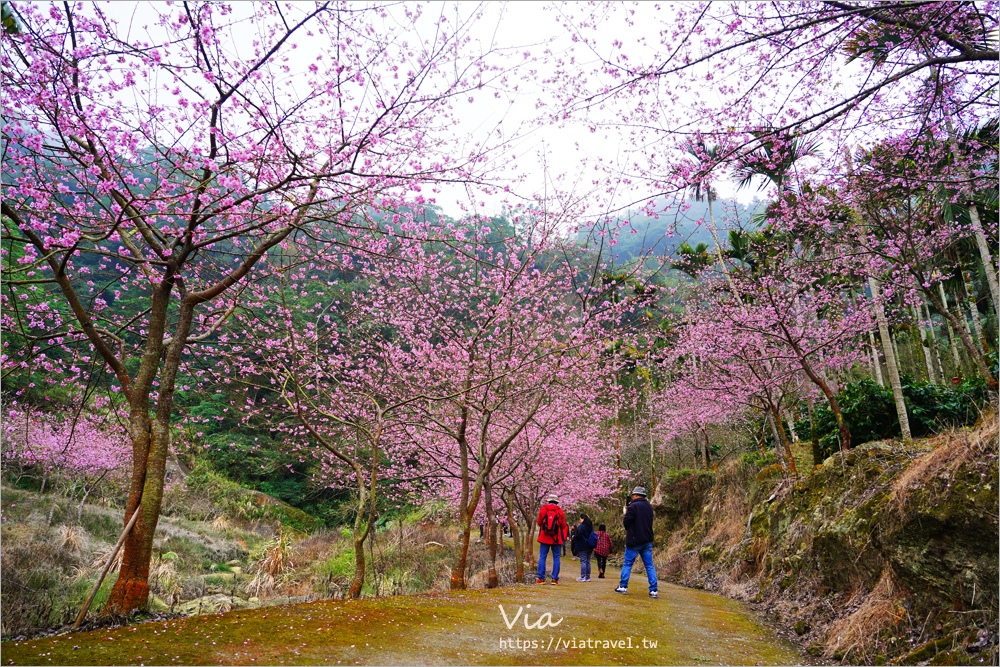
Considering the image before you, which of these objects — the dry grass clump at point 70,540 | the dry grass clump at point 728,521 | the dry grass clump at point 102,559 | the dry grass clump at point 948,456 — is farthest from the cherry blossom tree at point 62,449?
the dry grass clump at point 948,456

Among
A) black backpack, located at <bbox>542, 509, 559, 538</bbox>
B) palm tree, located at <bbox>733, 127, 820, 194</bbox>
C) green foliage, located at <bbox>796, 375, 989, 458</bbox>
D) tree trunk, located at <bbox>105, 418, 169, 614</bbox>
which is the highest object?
palm tree, located at <bbox>733, 127, 820, 194</bbox>

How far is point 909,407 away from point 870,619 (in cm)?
641

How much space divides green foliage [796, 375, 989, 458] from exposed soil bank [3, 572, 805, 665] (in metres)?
5.39

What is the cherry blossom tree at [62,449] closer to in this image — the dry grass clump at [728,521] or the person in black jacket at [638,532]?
the person in black jacket at [638,532]

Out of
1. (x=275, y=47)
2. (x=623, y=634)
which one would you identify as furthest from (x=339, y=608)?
(x=275, y=47)

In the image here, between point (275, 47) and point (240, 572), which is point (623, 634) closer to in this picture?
point (275, 47)

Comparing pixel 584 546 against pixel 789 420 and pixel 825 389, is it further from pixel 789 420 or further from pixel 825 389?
pixel 789 420

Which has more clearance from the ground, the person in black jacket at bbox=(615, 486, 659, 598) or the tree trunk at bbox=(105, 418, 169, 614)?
the tree trunk at bbox=(105, 418, 169, 614)

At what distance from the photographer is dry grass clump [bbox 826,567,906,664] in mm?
4426

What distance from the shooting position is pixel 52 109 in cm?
422

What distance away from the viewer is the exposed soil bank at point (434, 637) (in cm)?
338

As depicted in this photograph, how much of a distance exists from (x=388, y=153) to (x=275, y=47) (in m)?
1.39

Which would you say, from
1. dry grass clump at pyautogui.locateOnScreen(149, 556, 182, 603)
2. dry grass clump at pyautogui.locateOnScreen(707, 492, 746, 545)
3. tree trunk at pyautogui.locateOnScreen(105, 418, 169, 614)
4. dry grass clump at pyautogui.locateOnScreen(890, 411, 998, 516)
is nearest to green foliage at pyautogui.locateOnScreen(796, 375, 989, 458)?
dry grass clump at pyautogui.locateOnScreen(707, 492, 746, 545)

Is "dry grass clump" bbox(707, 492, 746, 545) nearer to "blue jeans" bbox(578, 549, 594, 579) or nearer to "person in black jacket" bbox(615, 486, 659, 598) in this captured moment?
"blue jeans" bbox(578, 549, 594, 579)
